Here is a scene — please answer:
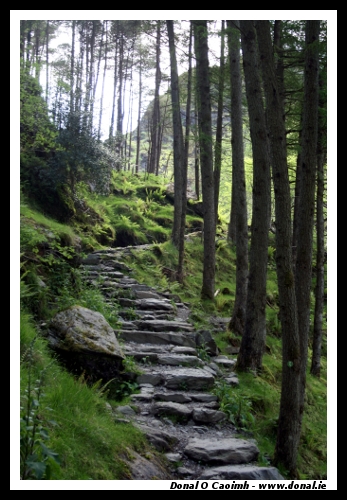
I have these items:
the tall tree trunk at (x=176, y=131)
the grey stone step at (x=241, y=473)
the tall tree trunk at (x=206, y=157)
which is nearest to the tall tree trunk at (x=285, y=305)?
the grey stone step at (x=241, y=473)

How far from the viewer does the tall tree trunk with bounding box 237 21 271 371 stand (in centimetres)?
747

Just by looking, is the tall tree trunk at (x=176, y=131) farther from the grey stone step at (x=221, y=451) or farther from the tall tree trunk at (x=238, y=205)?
the grey stone step at (x=221, y=451)

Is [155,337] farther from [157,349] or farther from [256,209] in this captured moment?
[256,209]

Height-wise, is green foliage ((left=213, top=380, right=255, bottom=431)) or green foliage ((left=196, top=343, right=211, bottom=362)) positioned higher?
green foliage ((left=196, top=343, right=211, bottom=362))

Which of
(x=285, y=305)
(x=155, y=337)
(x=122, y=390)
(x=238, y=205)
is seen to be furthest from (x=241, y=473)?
(x=238, y=205)

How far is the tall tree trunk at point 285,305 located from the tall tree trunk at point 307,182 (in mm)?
407

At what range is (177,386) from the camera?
7270mm

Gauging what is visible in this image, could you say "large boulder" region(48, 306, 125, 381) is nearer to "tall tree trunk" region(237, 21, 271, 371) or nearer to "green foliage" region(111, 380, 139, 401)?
"green foliage" region(111, 380, 139, 401)

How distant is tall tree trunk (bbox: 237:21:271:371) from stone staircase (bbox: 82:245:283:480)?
1.90ft

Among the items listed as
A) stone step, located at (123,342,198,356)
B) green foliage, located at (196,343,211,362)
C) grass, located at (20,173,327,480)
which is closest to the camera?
grass, located at (20,173,327,480)

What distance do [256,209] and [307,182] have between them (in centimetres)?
196

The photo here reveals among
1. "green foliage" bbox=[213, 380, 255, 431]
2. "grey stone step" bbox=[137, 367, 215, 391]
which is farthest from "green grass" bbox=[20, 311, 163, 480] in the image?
"green foliage" bbox=[213, 380, 255, 431]

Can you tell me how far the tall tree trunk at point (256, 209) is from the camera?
7473 mm
